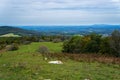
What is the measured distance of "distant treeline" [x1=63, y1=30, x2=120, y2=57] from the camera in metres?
34.7

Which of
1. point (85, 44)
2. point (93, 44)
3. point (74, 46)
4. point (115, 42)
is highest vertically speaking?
point (115, 42)

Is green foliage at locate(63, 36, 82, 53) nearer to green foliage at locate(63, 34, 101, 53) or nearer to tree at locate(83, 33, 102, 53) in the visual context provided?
green foliage at locate(63, 34, 101, 53)

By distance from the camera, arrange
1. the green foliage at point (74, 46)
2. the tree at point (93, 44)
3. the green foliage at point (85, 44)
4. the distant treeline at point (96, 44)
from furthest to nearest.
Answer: the green foliage at point (74, 46) → the green foliage at point (85, 44) → the tree at point (93, 44) → the distant treeline at point (96, 44)

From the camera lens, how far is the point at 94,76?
541 inches

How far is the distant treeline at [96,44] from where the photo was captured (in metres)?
34.7

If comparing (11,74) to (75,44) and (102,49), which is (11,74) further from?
(75,44)

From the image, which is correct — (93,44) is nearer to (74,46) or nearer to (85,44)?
(85,44)

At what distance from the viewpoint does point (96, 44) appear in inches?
1613

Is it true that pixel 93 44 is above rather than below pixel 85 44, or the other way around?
above

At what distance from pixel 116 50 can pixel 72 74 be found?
21062 millimetres

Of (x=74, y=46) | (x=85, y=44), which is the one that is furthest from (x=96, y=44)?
(x=74, y=46)

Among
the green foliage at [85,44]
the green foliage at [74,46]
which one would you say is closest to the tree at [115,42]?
the green foliage at [85,44]

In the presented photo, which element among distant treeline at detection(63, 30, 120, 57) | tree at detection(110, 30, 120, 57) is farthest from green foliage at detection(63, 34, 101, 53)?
tree at detection(110, 30, 120, 57)

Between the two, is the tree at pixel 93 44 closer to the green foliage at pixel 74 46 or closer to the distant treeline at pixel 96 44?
the distant treeline at pixel 96 44
